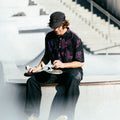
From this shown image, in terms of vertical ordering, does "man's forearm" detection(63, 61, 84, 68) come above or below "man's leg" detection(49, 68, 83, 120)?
above

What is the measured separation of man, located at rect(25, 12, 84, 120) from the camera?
4.79m

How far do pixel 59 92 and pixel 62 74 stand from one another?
0.22 metres

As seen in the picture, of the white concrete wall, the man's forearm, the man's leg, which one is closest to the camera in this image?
the man's leg

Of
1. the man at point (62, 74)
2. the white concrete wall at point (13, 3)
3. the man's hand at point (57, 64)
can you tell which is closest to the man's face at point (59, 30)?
the man at point (62, 74)

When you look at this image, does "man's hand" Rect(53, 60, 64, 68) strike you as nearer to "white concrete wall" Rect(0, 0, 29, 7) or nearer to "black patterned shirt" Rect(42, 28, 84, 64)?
"black patterned shirt" Rect(42, 28, 84, 64)

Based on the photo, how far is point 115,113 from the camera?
16.9 ft

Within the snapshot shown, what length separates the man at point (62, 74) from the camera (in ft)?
15.7

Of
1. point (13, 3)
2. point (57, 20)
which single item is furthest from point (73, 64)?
point (13, 3)

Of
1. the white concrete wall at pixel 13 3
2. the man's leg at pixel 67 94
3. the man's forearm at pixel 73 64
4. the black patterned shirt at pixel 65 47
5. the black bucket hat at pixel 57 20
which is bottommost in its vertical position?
the man's leg at pixel 67 94

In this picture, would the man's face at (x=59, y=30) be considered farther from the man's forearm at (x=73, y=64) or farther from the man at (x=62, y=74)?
the man's forearm at (x=73, y=64)

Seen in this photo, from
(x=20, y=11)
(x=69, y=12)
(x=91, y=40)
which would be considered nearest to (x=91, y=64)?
(x=20, y=11)

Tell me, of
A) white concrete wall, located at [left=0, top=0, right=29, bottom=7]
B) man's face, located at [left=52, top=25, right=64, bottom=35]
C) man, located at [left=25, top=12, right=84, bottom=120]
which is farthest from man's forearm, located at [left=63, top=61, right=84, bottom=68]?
white concrete wall, located at [left=0, top=0, right=29, bottom=7]

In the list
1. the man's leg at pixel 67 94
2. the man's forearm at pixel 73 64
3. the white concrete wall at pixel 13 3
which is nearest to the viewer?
the man's leg at pixel 67 94

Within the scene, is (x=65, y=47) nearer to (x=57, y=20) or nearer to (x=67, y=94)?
(x=57, y=20)
